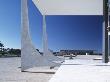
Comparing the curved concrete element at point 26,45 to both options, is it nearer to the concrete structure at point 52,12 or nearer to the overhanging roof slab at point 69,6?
the concrete structure at point 52,12

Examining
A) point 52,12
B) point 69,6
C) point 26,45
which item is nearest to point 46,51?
point 52,12

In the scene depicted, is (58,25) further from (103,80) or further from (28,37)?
(103,80)

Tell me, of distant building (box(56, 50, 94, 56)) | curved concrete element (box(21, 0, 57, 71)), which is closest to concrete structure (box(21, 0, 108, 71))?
curved concrete element (box(21, 0, 57, 71))

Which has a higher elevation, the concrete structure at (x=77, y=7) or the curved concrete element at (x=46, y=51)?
the concrete structure at (x=77, y=7)

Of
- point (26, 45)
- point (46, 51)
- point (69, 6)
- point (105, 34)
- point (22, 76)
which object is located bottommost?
point (22, 76)

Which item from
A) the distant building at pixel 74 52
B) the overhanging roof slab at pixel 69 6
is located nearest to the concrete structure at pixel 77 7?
the overhanging roof slab at pixel 69 6

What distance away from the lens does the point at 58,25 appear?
3388cm

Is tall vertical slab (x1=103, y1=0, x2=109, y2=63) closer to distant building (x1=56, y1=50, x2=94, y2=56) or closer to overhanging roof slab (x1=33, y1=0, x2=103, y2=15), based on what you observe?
overhanging roof slab (x1=33, y1=0, x2=103, y2=15)

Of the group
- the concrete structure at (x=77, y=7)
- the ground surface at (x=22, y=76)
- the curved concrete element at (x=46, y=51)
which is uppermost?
the concrete structure at (x=77, y=7)

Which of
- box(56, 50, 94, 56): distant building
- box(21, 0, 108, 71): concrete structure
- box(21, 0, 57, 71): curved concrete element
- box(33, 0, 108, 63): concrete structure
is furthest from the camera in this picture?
box(56, 50, 94, 56): distant building

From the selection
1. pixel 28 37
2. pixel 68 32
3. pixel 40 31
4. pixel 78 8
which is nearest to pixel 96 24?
pixel 68 32

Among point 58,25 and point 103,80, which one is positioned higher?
point 58,25

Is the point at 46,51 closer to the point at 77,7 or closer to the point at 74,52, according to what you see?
the point at 77,7

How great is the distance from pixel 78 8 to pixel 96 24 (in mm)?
11907
